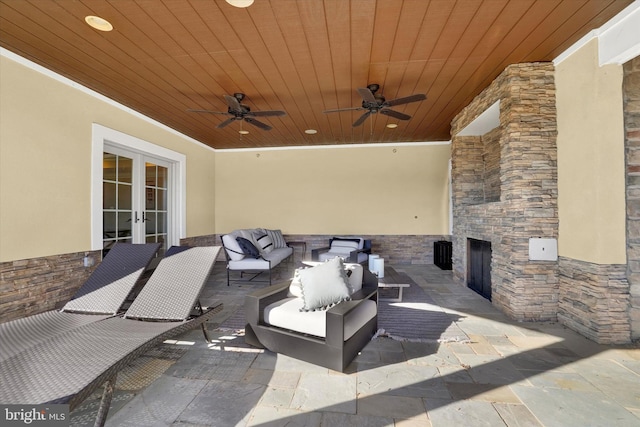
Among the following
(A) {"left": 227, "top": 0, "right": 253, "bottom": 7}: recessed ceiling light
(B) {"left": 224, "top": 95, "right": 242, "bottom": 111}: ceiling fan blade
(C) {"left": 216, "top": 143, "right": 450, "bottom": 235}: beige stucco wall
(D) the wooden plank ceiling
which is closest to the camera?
(A) {"left": 227, "top": 0, "right": 253, "bottom": 7}: recessed ceiling light

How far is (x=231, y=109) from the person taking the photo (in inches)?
157

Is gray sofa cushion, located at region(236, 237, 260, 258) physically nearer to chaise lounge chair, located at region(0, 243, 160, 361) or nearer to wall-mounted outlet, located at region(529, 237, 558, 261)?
chaise lounge chair, located at region(0, 243, 160, 361)

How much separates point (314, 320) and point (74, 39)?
349cm

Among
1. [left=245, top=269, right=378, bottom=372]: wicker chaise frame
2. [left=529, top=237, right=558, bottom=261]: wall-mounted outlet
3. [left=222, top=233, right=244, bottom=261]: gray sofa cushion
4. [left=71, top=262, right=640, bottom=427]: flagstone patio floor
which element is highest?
[left=529, top=237, right=558, bottom=261]: wall-mounted outlet

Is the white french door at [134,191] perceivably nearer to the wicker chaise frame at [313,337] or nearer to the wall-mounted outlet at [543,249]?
the wicker chaise frame at [313,337]

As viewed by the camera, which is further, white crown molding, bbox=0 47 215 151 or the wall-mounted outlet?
the wall-mounted outlet

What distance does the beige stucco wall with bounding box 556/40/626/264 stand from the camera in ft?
8.84

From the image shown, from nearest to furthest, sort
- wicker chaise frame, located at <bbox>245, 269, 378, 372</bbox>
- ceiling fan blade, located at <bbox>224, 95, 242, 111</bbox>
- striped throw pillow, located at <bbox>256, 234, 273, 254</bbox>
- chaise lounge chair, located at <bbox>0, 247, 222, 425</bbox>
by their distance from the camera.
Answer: chaise lounge chair, located at <bbox>0, 247, 222, 425</bbox> → wicker chaise frame, located at <bbox>245, 269, 378, 372</bbox> → ceiling fan blade, located at <bbox>224, 95, 242, 111</bbox> → striped throw pillow, located at <bbox>256, 234, 273, 254</bbox>

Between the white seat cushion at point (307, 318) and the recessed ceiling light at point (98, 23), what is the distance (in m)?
2.90

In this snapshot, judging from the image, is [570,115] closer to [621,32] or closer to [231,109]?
[621,32]

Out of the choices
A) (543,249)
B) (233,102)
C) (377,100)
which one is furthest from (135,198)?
(543,249)

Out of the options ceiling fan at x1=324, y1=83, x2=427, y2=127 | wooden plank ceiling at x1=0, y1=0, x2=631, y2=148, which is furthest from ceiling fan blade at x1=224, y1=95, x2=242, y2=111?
ceiling fan at x1=324, y1=83, x2=427, y2=127

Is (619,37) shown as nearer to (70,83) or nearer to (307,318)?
(307,318)

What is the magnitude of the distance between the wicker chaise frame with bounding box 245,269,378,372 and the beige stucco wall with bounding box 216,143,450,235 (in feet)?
14.0
